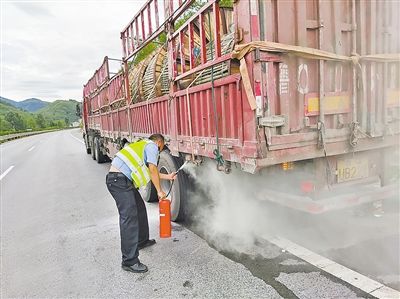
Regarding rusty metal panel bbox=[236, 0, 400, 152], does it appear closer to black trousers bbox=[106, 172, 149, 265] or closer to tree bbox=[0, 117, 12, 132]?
black trousers bbox=[106, 172, 149, 265]

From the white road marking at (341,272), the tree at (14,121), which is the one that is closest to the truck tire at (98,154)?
the white road marking at (341,272)

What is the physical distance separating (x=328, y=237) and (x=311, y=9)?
2.36 m

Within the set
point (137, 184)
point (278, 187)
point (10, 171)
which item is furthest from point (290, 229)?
point (10, 171)

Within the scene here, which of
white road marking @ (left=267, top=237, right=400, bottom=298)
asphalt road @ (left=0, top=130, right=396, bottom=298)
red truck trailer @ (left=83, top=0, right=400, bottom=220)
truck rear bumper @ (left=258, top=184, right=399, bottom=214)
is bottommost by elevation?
asphalt road @ (left=0, top=130, right=396, bottom=298)

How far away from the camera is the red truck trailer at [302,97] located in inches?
106

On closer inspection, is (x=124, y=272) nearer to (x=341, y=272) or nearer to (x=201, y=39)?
(x=341, y=272)

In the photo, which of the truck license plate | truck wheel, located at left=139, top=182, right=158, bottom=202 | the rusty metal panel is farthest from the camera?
truck wheel, located at left=139, top=182, right=158, bottom=202

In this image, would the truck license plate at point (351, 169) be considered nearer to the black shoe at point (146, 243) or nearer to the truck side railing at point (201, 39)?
the truck side railing at point (201, 39)

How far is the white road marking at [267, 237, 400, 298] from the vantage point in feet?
8.39

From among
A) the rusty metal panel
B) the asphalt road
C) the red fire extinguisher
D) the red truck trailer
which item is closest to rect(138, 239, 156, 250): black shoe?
the asphalt road

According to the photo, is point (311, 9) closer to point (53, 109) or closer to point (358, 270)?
point (358, 270)

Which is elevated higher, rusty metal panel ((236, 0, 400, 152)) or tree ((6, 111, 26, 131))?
tree ((6, 111, 26, 131))

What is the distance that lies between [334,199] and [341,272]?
63 centimetres

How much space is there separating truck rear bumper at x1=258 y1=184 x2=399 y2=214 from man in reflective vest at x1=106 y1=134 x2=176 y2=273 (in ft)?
4.06
